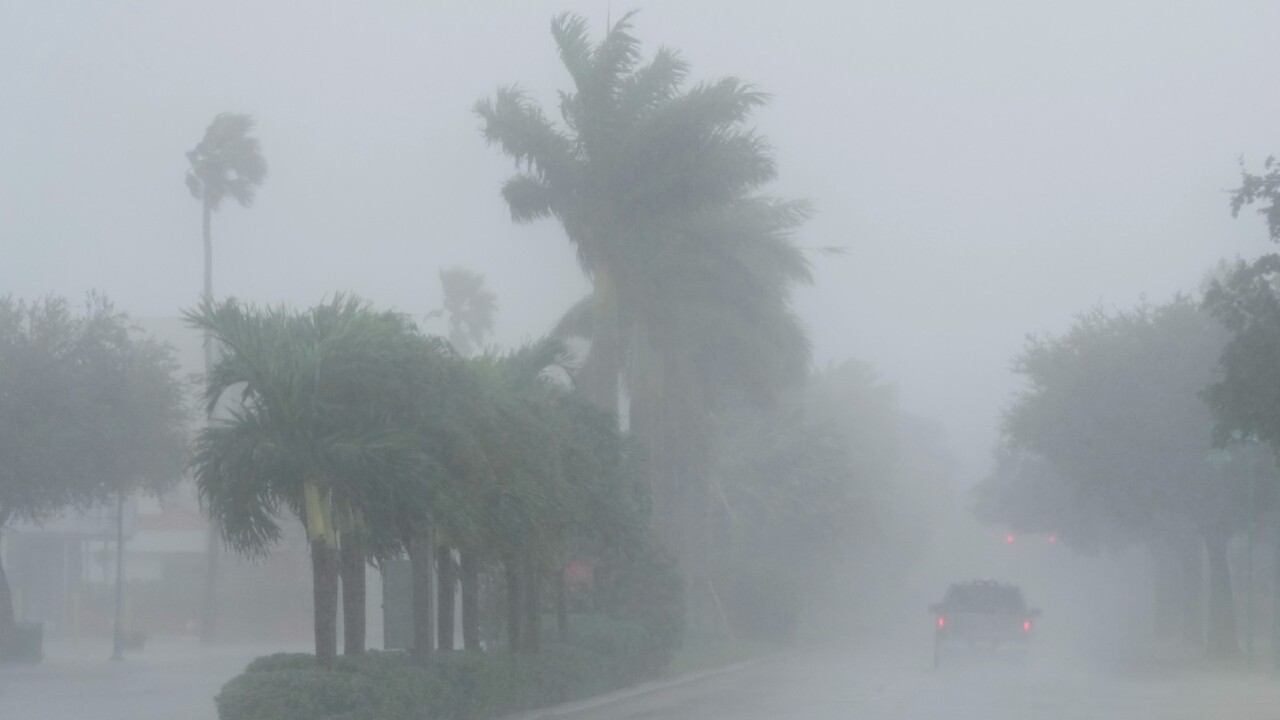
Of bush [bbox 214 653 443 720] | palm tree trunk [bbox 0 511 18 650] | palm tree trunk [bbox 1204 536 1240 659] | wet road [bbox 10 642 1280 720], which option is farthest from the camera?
palm tree trunk [bbox 1204 536 1240 659]

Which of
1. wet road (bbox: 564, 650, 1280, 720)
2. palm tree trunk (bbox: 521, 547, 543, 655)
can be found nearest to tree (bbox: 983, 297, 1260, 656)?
wet road (bbox: 564, 650, 1280, 720)

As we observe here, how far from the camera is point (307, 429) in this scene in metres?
16.4

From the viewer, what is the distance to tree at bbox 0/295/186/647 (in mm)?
34688

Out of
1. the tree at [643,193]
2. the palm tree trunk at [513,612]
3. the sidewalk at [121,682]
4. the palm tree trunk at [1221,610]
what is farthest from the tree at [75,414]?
the palm tree trunk at [1221,610]

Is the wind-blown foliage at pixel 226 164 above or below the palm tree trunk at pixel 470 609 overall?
above

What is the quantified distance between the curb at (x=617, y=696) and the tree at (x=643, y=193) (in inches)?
150

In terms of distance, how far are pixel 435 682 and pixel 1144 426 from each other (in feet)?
81.2

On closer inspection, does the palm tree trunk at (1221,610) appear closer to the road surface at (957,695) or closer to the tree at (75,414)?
the road surface at (957,695)

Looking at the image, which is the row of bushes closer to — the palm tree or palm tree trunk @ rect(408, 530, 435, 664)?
palm tree trunk @ rect(408, 530, 435, 664)

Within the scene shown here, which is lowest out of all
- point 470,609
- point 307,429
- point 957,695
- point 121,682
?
point 957,695

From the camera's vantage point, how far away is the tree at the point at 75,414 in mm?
34688

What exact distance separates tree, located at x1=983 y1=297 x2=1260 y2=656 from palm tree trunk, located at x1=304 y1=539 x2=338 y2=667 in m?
24.4

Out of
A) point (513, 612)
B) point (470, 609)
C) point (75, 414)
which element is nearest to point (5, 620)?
point (75, 414)

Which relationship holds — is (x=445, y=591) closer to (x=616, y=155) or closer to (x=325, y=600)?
(x=325, y=600)
